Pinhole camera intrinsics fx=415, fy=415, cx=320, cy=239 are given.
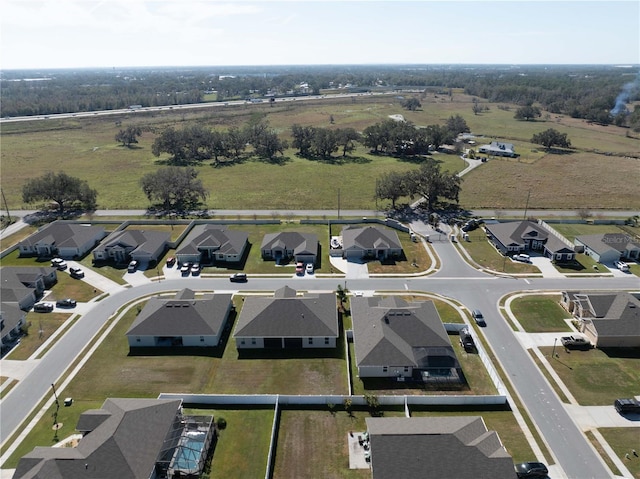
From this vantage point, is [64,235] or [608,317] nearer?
[608,317]

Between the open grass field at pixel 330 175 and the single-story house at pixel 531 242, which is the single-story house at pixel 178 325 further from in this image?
the single-story house at pixel 531 242

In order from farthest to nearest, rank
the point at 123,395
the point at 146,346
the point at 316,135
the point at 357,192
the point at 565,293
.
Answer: the point at 316,135 → the point at 357,192 → the point at 565,293 → the point at 146,346 → the point at 123,395

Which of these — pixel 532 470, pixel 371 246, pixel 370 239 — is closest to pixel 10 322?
pixel 371 246

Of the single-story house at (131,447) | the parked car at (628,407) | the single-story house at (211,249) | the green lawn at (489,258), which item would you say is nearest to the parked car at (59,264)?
the single-story house at (211,249)

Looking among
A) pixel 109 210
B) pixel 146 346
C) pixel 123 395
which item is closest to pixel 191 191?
pixel 109 210

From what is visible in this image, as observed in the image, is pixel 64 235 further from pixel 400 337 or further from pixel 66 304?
pixel 400 337

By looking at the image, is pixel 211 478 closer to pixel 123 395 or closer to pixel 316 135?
pixel 123 395
